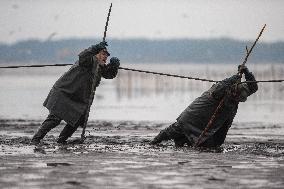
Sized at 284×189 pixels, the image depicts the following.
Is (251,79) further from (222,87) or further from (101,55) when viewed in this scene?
(101,55)

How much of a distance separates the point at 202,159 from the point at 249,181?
6.80 ft

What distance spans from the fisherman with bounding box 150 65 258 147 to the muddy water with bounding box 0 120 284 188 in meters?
0.31

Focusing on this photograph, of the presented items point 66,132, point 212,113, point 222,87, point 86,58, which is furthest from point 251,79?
point 66,132

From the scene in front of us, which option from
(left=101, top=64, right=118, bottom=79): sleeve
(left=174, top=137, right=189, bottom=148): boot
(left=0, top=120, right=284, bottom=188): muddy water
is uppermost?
(left=101, top=64, right=118, bottom=79): sleeve

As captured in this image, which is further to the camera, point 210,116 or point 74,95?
point 74,95

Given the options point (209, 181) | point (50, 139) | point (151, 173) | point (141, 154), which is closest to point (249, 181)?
point (209, 181)

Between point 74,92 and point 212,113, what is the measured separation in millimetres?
2430

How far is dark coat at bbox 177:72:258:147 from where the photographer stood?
39.9 ft

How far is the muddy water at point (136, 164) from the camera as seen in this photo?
8.11m

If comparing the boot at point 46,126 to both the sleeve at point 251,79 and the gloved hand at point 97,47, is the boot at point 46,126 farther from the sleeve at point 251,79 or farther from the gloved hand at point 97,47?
the sleeve at point 251,79

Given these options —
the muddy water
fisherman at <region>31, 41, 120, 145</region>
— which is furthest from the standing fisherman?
the muddy water

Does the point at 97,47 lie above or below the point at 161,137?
above

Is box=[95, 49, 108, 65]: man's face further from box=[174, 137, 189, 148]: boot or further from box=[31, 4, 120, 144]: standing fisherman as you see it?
box=[174, 137, 189, 148]: boot

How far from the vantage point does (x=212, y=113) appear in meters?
12.3
